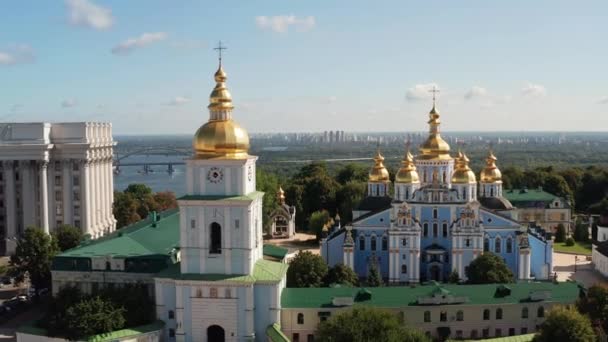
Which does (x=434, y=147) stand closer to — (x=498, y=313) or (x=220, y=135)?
(x=498, y=313)

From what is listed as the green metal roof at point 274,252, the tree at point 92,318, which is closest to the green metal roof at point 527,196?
the green metal roof at point 274,252

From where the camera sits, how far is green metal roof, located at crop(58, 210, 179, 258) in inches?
1236

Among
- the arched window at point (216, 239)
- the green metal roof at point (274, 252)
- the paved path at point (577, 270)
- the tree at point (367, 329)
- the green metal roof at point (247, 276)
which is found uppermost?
the arched window at point (216, 239)

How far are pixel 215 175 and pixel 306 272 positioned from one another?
873 cm

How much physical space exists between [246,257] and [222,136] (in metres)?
5.05

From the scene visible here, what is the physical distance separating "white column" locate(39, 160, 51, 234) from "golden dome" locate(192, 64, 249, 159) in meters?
30.3

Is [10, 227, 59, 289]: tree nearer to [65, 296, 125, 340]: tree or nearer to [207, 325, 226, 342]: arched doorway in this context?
[65, 296, 125, 340]: tree

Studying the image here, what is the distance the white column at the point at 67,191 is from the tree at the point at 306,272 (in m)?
28.9

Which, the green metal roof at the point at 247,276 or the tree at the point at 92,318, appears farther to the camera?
the green metal roof at the point at 247,276

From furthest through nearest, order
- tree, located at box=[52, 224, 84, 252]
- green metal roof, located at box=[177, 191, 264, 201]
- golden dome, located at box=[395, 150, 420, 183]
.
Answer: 1. golden dome, located at box=[395, 150, 420, 183]
2. tree, located at box=[52, 224, 84, 252]
3. green metal roof, located at box=[177, 191, 264, 201]

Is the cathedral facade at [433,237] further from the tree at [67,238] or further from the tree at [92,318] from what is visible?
the tree at [92,318]

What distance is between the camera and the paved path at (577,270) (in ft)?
143

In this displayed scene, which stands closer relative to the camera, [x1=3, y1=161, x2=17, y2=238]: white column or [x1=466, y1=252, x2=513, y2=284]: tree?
[x1=466, y1=252, x2=513, y2=284]: tree

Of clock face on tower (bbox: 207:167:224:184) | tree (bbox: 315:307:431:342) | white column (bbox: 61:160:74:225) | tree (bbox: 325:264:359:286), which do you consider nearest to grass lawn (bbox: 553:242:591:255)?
tree (bbox: 325:264:359:286)
